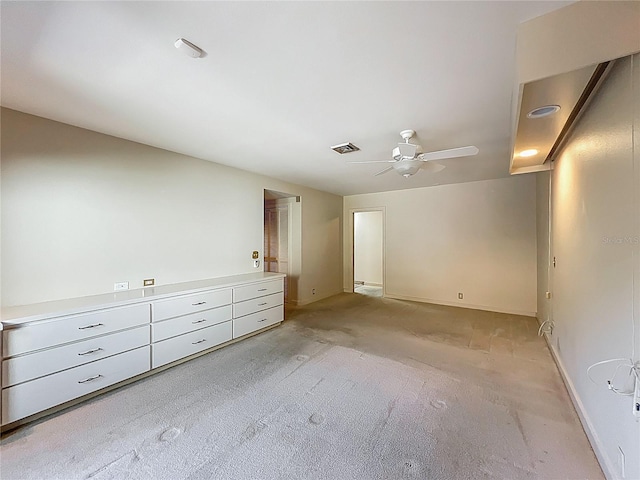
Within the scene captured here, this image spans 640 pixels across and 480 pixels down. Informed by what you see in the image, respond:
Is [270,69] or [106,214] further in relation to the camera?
[106,214]

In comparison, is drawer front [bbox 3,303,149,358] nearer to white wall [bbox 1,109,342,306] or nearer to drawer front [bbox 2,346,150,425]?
drawer front [bbox 2,346,150,425]

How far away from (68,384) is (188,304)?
107 cm

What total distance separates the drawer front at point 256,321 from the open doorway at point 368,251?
3.75 m

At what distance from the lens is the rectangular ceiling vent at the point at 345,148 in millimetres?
3000

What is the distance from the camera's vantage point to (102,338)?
2.27 meters

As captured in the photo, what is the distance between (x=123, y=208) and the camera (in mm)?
2818

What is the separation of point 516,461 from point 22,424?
3.37 metres

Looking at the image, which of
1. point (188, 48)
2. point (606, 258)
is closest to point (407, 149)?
point (606, 258)

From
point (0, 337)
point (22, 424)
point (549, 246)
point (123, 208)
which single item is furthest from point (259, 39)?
point (549, 246)

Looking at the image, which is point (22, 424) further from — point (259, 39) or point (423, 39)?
point (423, 39)

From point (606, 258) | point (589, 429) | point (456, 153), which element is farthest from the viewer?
point (456, 153)

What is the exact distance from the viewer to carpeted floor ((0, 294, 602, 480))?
5.11 feet

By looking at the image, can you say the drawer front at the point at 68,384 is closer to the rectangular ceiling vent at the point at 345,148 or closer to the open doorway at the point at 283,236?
the rectangular ceiling vent at the point at 345,148

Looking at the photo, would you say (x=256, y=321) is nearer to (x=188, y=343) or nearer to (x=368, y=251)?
(x=188, y=343)
